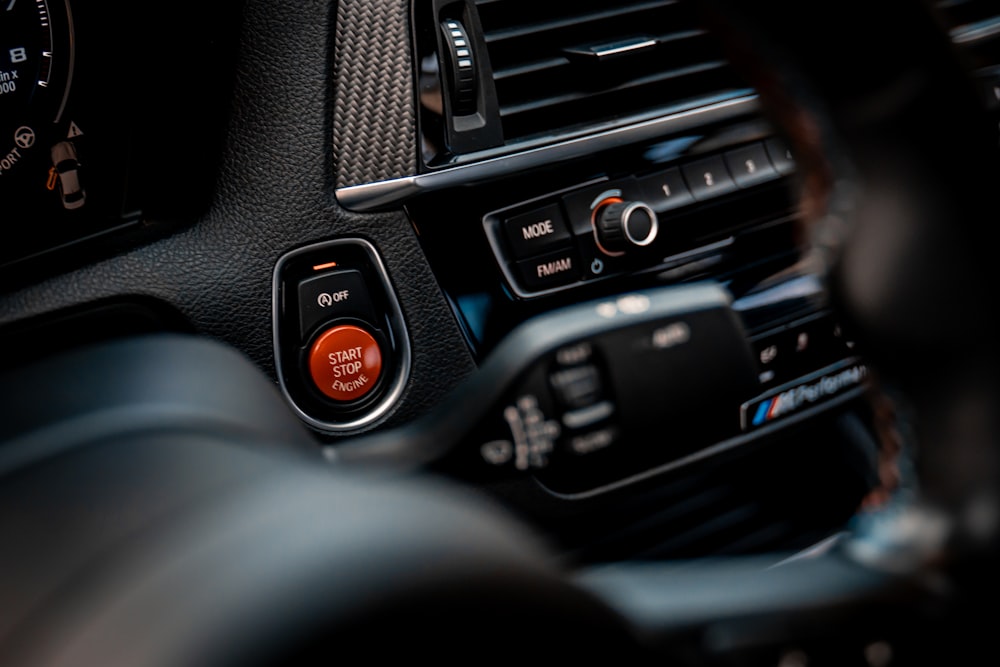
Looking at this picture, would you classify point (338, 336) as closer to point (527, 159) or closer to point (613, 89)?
point (527, 159)

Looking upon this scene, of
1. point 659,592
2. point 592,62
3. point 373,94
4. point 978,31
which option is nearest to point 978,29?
point 978,31

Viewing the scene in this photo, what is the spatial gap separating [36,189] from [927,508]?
0.88 m

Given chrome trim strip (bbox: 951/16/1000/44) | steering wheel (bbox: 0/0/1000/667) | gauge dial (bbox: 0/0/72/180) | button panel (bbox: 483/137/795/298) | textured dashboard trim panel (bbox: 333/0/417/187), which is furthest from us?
chrome trim strip (bbox: 951/16/1000/44)

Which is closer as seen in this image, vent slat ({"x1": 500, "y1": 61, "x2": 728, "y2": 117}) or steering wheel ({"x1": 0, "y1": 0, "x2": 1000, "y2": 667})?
steering wheel ({"x1": 0, "y1": 0, "x2": 1000, "y2": 667})

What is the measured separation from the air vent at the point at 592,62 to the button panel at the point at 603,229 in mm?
77

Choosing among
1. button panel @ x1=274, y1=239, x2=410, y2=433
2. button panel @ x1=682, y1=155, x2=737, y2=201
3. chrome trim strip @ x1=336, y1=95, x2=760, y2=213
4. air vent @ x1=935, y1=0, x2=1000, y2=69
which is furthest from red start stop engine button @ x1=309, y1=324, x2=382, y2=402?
air vent @ x1=935, y1=0, x2=1000, y2=69

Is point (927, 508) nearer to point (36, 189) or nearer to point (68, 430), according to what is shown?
point (68, 430)

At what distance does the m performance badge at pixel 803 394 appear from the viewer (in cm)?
138

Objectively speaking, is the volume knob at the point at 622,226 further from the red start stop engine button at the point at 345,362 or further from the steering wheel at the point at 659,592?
the steering wheel at the point at 659,592

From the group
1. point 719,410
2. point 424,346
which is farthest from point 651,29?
point 719,410

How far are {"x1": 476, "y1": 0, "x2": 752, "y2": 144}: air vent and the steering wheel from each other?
72 cm

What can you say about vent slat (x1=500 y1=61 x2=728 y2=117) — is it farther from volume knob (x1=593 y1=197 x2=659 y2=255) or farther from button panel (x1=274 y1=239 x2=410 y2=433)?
button panel (x1=274 y1=239 x2=410 y2=433)

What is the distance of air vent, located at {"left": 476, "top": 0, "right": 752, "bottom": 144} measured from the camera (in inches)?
50.0

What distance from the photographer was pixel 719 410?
0.98 metres
